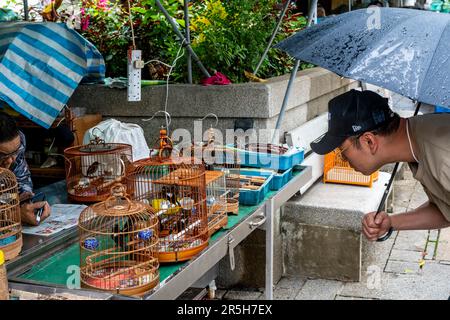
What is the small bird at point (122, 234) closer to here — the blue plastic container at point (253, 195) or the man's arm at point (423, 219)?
the blue plastic container at point (253, 195)

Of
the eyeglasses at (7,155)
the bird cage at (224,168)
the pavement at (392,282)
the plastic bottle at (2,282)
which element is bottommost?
the pavement at (392,282)

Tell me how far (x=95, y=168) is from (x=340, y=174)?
3.19 metres

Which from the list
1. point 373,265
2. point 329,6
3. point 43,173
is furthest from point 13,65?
point 329,6

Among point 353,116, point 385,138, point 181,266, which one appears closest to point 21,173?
point 181,266

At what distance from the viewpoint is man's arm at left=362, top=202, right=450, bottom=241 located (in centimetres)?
293

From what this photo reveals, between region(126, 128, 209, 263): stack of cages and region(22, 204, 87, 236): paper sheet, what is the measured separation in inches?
16.6

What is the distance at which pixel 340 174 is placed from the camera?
243 inches

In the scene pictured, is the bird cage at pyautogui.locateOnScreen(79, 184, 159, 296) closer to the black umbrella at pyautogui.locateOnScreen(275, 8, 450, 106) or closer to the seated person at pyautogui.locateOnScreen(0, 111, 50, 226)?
the seated person at pyautogui.locateOnScreen(0, 111, 50, 226)

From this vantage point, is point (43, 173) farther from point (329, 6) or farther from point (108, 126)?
point (329, 6)

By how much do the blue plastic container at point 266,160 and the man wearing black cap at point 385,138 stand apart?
1.56m

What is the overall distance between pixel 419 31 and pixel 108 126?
277 centimetres

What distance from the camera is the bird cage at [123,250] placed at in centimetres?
252

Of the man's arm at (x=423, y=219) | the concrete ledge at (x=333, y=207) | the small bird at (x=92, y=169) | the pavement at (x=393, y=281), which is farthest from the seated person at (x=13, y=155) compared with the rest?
the concrete ledge at (x=333, y=207)

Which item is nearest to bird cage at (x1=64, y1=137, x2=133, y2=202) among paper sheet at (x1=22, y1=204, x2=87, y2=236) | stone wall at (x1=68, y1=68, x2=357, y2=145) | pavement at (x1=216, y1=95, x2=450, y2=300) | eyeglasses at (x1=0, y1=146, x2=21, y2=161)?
paper sheet at (x1=22, y1=204, x2=87, y2=236)
